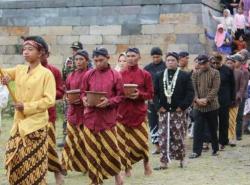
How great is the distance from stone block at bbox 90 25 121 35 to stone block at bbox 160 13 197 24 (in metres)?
1.20

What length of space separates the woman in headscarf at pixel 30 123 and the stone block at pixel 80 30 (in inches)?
427

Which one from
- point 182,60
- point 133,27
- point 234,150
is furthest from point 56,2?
point 234,150

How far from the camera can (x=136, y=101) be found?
28.8 ft

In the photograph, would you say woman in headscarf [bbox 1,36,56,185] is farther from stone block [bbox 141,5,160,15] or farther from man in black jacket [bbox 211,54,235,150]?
stone block [bbox 141,5,160,15]

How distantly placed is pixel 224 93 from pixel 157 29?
518 cm

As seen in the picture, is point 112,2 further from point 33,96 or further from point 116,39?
point 33,96

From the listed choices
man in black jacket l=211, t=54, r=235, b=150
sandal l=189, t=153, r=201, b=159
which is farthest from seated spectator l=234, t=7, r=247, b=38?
sandal l=189, t=153, r=201, b=159

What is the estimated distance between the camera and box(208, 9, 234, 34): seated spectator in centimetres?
1680

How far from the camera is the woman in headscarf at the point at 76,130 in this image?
851 centimetres

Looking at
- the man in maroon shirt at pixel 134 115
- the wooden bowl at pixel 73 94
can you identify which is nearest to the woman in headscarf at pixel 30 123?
the wooden bowl at pixel 73 94

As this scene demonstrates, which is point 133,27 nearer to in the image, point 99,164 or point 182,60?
point 182,60

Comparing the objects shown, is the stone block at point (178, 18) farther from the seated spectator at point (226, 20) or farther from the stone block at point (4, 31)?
the stone block at point (4, 31)

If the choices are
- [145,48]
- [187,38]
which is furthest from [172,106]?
[145,48]

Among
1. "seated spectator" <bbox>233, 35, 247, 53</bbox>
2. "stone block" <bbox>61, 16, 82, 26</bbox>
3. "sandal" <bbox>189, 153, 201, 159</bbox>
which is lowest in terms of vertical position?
"sandal" <bbox>189, 153, 201, 159</bbox>
